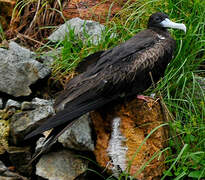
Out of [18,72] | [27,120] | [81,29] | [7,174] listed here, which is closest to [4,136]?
[27,120]

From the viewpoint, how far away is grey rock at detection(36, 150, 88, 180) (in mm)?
2998

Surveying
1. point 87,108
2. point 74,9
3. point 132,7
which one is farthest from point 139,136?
point 74,9

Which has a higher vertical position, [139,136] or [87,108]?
[87,108]

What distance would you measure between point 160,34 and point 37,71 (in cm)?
116

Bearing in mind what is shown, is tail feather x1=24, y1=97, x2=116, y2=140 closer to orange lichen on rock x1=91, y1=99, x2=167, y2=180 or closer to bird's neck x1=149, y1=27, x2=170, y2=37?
orange lichen on rock x1=91, y1=99, x2=167, y2=180

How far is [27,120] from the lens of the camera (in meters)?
3.16

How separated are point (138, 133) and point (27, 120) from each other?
0.88 m

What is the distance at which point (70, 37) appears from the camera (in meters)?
4.02

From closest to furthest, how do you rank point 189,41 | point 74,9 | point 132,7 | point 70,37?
point 189,41
point 70,37
point 132,7
point 74,9

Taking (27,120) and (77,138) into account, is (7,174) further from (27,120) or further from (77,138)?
(77,138)

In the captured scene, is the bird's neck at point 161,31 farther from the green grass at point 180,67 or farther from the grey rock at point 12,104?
the grey rock at point 12,104

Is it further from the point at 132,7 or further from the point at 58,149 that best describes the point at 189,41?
the point at 58,149

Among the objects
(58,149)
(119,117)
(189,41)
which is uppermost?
(189,41)

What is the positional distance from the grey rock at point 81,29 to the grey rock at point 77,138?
48.2 inches
